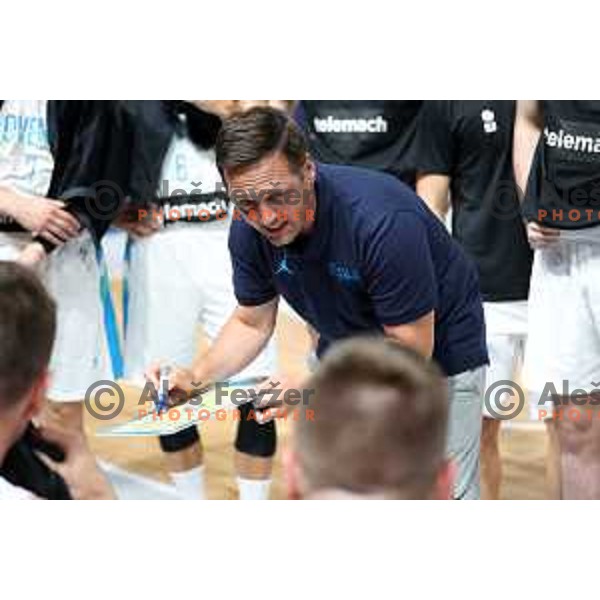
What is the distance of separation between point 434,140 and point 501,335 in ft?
1.78

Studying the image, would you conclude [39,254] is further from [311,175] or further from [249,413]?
[311,175]

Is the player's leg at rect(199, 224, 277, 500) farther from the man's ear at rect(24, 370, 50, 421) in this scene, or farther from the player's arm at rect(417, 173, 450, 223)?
the man's ear at rect(24, 370, 50, 421)

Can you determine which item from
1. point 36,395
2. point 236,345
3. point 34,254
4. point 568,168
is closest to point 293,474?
point 36,395

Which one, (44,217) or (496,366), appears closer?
(44,217)

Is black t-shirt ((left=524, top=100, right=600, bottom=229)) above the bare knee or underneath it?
above

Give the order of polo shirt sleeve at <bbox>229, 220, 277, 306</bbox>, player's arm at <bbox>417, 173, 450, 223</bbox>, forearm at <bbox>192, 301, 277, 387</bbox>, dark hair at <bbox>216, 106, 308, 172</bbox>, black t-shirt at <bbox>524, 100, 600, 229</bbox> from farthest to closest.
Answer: player's arm at <bbox>417, 173, 450, 223</bbox>
black t-shirt at <bbox>524, 100, 600, 229</bbox>
forearm at <bbox>192, 301, 277, 387</bbox>
polo shirt sleeve at <bbox>229, 220, 277, 306</bbox>
dark hair at <bbox>216, 106, 308, 172</bbox>

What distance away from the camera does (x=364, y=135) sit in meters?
3.28

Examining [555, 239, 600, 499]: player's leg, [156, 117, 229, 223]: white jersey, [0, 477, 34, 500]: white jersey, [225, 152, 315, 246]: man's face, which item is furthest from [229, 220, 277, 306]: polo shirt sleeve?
[555, 239, 600, 499]: player's leg

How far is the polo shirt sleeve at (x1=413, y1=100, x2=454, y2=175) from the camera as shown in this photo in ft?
10.6

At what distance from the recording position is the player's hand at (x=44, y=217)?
3.17 m

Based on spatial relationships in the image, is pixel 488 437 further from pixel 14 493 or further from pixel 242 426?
pixel 14 493

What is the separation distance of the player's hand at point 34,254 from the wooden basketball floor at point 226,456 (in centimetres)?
83

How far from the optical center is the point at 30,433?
7.11 feet
